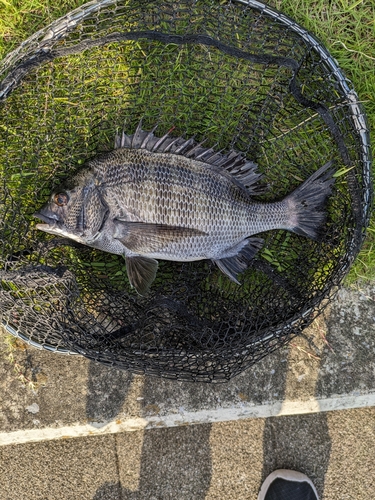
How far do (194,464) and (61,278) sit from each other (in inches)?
63.3

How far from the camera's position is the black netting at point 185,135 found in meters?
2.40

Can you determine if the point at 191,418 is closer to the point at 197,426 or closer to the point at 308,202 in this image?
the point at 197,426

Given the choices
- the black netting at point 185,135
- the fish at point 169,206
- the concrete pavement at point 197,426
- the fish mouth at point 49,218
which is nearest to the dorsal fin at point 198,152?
the fish at point 169,206

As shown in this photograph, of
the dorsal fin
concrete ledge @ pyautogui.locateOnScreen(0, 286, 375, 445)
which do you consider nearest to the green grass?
the dorsal fin

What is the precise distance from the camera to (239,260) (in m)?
2.61

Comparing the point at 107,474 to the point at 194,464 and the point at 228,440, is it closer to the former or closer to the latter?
the point at 194,464

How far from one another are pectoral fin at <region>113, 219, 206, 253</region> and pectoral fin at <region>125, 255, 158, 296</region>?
65 mm

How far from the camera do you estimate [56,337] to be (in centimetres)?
238

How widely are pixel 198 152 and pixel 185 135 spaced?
8.4 inches

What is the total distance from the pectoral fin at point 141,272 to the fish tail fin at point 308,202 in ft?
2.83

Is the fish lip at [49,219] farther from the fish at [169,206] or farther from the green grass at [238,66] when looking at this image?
the green grass at [238,66]

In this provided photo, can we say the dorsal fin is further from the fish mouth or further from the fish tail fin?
the fish mouth

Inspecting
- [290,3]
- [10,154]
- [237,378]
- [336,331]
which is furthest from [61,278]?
[290,3]

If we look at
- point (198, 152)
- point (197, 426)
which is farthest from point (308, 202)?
point (197, 426)
